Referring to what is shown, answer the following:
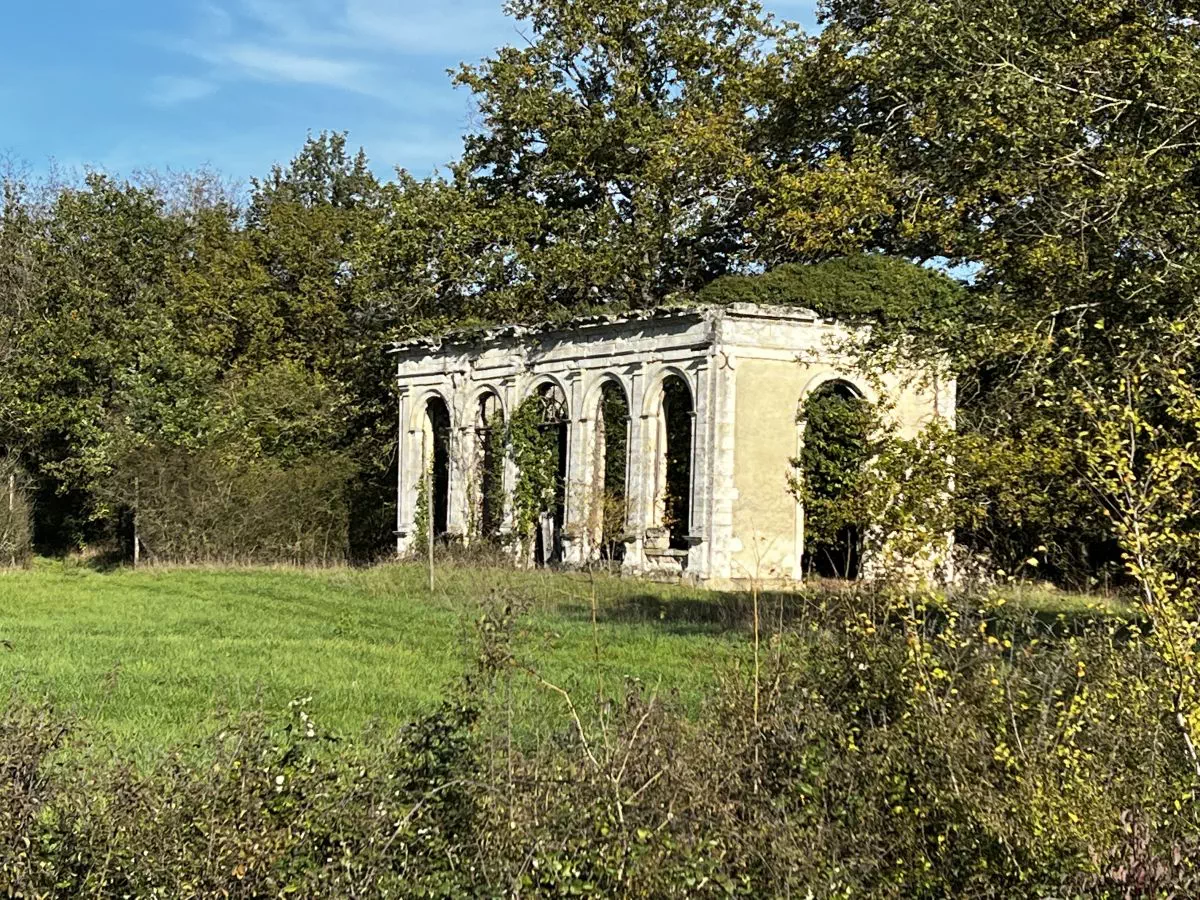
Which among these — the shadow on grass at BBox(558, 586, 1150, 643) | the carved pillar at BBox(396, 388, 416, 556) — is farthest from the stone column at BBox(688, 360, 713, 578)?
the carved pillar at BBox(396, 388, 416, 556)

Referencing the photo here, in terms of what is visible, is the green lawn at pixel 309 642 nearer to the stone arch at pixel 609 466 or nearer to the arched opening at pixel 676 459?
the stone arch at pixel 609 466

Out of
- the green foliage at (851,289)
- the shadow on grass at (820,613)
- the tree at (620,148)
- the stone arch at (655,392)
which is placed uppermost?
the tree at (620,148)

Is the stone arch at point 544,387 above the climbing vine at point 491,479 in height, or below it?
above

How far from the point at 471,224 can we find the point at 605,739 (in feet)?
91.1

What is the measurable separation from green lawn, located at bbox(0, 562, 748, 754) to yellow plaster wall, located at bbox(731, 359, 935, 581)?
2.01m

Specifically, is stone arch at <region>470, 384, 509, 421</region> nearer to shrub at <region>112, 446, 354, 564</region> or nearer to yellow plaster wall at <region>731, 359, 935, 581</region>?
shrub at <region>112, 446, 354, 564</region>

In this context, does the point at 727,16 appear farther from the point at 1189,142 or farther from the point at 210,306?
the point at 1189,142

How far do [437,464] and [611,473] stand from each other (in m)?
6.47

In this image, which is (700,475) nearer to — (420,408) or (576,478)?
(576,478)

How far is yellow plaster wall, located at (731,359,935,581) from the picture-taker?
21.6 metres

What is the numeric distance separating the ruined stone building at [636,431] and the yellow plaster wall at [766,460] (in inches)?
0.9

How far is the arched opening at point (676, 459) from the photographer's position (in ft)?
76.1

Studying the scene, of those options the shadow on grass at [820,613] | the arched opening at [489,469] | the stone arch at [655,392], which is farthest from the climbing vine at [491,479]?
the shadow on grass at [820,613]

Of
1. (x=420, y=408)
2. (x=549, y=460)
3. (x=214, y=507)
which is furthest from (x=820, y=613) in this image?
(x=214, y=507)
